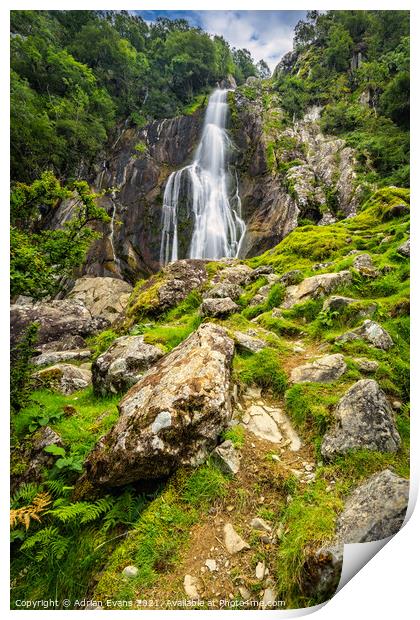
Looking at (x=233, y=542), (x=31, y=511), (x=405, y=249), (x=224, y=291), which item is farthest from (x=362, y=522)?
(x=224, y=291)

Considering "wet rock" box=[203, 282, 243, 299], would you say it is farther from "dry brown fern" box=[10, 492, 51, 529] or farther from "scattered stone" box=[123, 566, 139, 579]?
"scattered stone" box=[123, 566, 139, 579]

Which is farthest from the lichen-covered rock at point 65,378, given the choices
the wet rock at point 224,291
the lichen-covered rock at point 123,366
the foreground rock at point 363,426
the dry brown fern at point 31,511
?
the foreground rock at point 363,426

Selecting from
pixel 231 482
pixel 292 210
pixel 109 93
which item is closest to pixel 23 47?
pixel 109 93

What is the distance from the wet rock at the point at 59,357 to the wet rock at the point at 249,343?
476cm

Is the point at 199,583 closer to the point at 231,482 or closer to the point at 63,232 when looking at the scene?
the point at 231,482

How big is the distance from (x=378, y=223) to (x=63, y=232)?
8009 mm

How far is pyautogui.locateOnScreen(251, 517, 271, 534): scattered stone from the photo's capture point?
2.08m

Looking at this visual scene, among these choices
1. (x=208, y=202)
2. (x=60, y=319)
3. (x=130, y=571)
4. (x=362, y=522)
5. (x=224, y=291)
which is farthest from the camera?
(x=208, y=202)

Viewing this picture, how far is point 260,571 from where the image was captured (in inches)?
75.2

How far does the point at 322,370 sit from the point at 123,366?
2792mm

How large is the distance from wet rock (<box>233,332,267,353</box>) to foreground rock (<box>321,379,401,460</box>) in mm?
1462

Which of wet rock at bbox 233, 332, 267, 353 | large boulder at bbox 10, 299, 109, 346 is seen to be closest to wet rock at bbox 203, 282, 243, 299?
wet rock at bbox 233, 332, 267, 353

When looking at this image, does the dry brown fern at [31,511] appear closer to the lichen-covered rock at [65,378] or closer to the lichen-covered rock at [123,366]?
the lichen-covered rock at [123,366]

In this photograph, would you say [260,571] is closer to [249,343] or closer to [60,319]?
[249,343]
